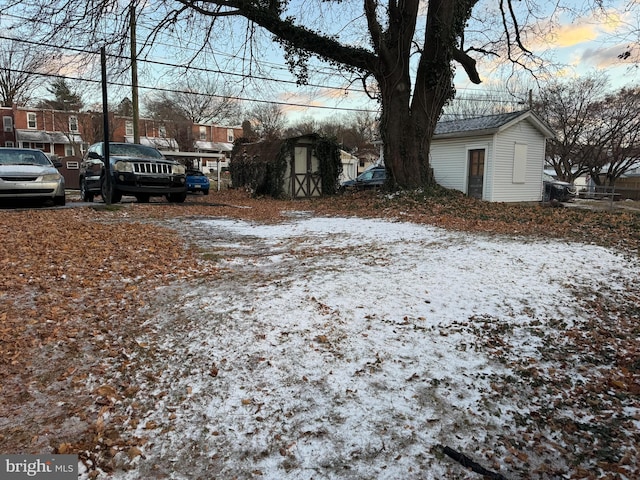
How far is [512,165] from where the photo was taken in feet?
57.3

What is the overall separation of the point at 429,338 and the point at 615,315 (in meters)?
2.03

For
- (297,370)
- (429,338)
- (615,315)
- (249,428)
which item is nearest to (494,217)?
(615,315)

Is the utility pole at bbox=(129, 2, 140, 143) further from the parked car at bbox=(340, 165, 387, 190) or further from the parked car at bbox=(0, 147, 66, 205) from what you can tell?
the parked car at bbox=(340, 165, 387, 190)

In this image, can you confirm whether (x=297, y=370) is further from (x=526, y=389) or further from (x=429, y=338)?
(x=526, y=389)

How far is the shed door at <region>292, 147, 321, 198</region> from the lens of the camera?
653 inches

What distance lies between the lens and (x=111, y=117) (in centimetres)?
3547

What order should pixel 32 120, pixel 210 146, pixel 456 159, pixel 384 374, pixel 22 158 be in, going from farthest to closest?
pixel 210 146, pixel 32 120, pixel 456 159, pixel 22 158, pixel 384 374

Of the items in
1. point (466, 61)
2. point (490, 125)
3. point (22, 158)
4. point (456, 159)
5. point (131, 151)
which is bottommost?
point (22, 158)

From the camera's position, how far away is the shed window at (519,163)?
17.5 meters

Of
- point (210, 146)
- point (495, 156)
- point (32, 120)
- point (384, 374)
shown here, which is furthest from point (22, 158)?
point (210, 146)

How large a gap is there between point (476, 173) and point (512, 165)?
59.9 inches

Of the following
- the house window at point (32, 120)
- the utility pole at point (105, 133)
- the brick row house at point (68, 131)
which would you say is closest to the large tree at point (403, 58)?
the utility pole at point (105, 133)

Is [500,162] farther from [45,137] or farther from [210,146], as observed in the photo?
[45,137]

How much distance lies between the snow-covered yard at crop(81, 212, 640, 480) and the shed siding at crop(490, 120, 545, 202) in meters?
12.8
